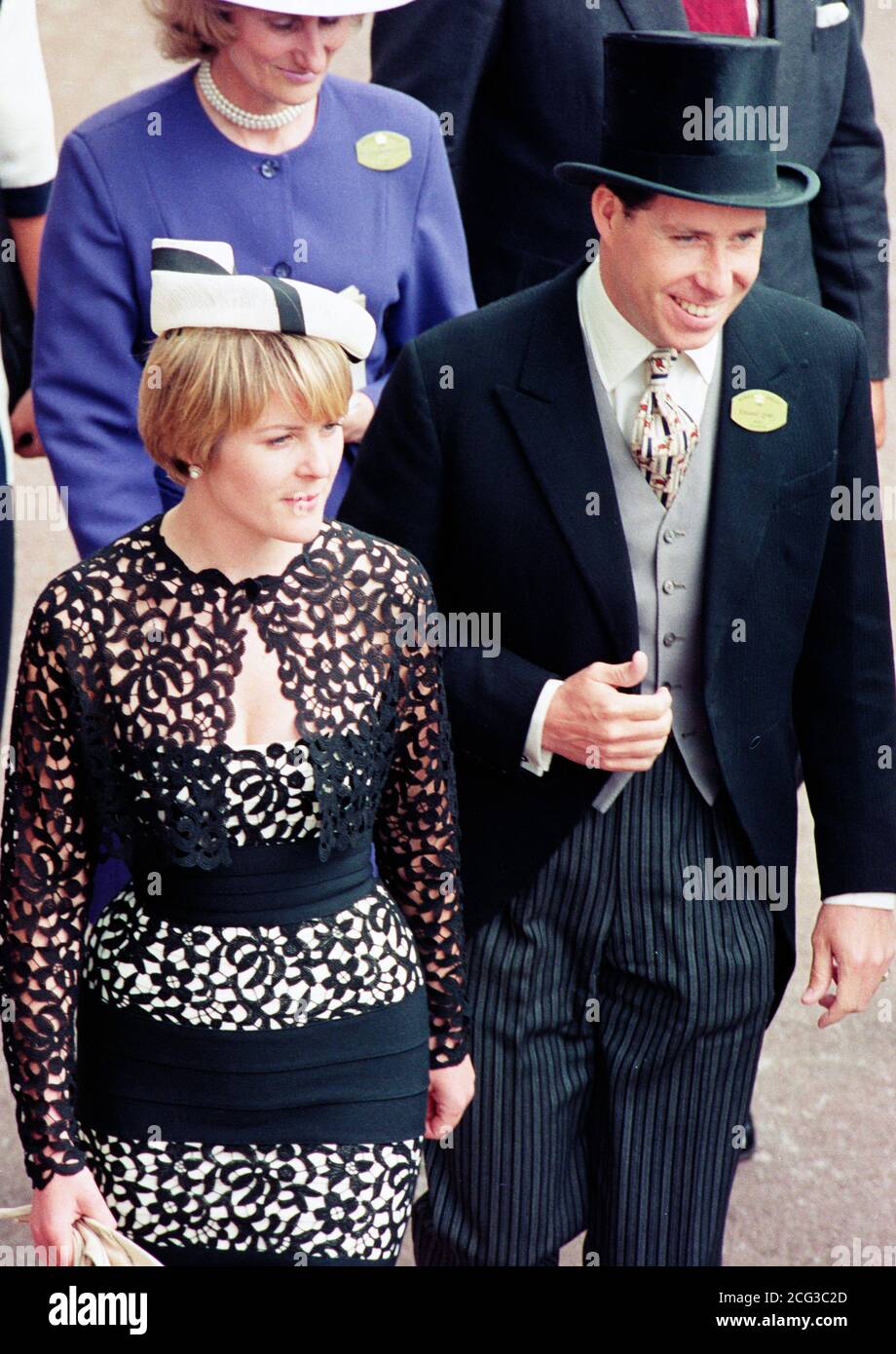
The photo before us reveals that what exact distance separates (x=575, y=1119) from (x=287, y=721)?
2.97ft

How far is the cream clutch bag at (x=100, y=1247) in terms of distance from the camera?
2.58 meters

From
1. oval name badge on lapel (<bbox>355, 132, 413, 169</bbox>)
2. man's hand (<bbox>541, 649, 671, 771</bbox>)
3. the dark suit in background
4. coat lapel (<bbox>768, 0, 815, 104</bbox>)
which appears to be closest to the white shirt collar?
man's hand (<bbox>541, 649, 671, 771</bbox>)

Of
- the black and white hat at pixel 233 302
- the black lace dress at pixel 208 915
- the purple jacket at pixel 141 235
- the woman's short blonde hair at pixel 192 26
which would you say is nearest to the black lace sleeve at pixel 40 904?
the black lace dress at pixel 208 915

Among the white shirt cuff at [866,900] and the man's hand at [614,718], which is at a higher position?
the man's hand at [614,718]

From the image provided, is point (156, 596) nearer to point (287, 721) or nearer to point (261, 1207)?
point (287, 721)

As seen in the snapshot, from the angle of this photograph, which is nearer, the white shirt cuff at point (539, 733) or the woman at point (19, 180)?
the white shirt cuff at point (539, 733)

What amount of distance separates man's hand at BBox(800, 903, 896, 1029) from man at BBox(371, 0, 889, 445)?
135 centimetres

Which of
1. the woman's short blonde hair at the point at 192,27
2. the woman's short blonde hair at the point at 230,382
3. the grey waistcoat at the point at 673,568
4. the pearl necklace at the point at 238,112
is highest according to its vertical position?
the woman's short blonde hair at the point at 192,27

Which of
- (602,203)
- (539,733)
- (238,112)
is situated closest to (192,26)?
(238,112)

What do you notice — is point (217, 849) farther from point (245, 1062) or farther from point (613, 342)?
point (613, 342)

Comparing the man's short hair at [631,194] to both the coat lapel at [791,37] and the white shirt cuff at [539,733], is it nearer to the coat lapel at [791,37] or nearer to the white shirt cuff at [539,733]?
the white shirt cuff at [539,733]

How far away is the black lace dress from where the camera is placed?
2664 millimetres

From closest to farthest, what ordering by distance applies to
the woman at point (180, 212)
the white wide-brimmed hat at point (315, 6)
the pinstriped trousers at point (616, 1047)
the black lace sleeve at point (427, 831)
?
the black lace sleeve at point (427, 831) → the pinstriped trousers at point (616, 1047) → the white wide-brimmed hat at point (315, 6) → the woman at point (180, 212)

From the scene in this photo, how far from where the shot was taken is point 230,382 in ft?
8.43
